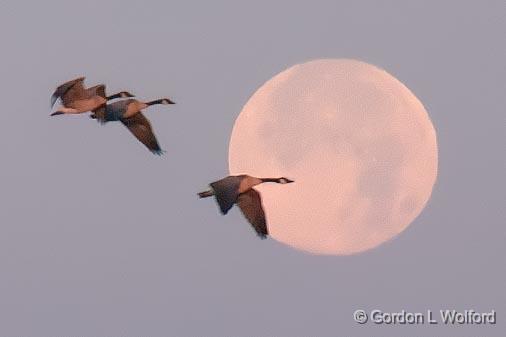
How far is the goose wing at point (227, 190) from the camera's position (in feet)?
175

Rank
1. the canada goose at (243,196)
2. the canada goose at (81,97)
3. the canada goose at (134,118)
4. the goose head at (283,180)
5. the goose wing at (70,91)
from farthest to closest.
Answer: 1. the goose head at (283,180)
2. the canada goose at (134,118)
3. the canada goose at (81,97)
4. the goose wing at (70,91)
5. the canada goose at (243,196)

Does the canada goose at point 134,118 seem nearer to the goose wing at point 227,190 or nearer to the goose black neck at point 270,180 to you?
the goose wing at point 227,190

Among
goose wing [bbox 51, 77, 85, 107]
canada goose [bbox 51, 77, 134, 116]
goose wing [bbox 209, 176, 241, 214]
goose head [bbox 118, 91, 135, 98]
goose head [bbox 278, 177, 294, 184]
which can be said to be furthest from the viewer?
goose head [bbox 278, 177, 294, 184]

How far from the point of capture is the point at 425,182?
197 ft

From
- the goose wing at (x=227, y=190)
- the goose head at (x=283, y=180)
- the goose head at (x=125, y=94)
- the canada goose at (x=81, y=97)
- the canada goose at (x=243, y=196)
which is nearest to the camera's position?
the goose wing at (x=227, y=190)

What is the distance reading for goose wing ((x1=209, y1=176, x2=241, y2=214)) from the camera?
5325 centimetres

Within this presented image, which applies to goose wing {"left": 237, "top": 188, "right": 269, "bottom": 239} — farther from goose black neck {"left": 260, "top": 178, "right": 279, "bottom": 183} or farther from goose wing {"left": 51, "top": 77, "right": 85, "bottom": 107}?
goose wing {"left": 51, "top": 77, "right": 85, "bottom": 107}

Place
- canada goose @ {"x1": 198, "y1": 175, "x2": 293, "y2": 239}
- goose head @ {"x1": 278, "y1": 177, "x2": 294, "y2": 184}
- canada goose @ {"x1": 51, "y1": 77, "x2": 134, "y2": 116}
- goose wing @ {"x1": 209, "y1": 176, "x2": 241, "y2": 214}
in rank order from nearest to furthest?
goose wing @ {"x1": 209, "y1": 176, "x2": 241, "y2": 214} < canada goose @ {"x1": 198, "y1": 175, "x2": 293, "y2": 239} < canada goose @ {"x1": 51, "y1": 77, "x2": 134, "y2": 116} < goose head @ {"x1": 278, "y1": 177, "x2": 294, "y2": 184}

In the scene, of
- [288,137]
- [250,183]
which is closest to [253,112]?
[288,137]

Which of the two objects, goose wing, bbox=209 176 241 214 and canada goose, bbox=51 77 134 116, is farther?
canada goose, bbox=51 77 134 116

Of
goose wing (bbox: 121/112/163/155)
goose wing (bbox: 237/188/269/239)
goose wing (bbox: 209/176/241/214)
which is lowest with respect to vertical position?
goose wing (bbox: 237/188/269/239)

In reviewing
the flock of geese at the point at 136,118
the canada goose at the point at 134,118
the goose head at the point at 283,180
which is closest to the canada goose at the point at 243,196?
the flock of geese at the point at 136,118

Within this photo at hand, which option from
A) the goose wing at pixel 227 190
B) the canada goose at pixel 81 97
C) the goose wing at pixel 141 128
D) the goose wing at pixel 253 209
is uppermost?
the canada goose at pixel 81 97

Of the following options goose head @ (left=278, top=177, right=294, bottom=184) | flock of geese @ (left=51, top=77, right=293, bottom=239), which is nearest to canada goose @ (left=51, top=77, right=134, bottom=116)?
flock of geese @ (left=51, top=77, right=293, bottom=239)
